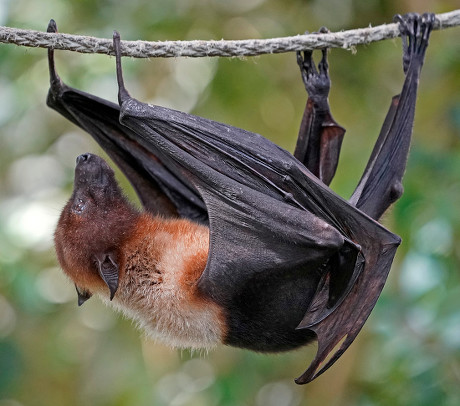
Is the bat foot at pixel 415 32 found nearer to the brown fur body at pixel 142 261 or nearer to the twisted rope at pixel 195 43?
the twisted rope at pixel 195 43

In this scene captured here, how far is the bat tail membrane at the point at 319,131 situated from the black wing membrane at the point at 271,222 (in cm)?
62

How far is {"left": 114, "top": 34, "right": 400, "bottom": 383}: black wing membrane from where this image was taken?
10.6 feet

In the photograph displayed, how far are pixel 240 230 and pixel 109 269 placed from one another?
2.40 ft

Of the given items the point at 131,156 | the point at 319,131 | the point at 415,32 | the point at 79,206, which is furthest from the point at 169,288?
the point at 415,32

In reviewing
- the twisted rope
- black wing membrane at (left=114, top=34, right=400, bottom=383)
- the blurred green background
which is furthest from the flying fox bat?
the blurred green background

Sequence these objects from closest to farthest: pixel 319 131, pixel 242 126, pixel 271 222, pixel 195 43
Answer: pixel 195 43 < pixel 271 222 < pixel 319 131 < pixel 242 126

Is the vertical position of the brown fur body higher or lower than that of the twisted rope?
lower

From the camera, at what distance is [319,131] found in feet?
13.1

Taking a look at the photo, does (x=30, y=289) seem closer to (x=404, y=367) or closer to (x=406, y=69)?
(x=404, y=367)

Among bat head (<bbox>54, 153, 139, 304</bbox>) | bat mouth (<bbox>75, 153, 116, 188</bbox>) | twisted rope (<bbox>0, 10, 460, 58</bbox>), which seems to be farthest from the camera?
bat mouth (<bbox>75, 153, 116, 188</bbox>)

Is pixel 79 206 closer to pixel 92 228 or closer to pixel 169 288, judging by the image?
pixel 92 228

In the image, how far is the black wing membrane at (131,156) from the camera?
3969 mm

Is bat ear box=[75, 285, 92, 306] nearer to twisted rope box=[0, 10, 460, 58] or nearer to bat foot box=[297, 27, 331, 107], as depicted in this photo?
twisted rope box=[0, 10, 460, 58]

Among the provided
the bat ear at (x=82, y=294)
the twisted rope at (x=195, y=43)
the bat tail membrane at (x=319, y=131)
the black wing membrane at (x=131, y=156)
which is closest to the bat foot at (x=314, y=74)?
the bat tail membrane at (x=319, y=131)
